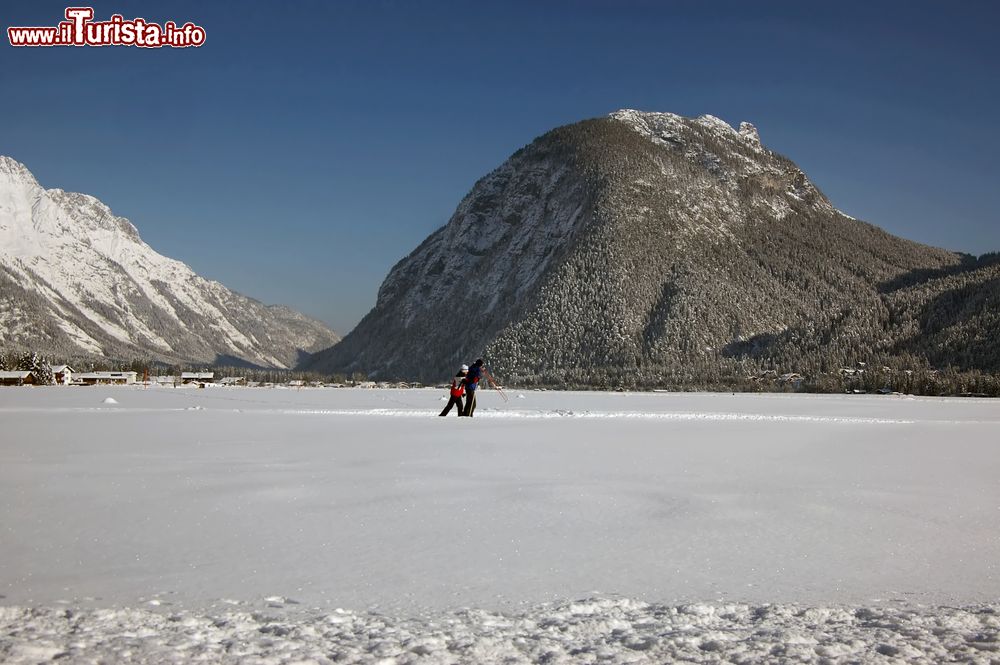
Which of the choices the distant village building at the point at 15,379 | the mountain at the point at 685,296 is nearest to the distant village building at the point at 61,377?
the distant village building at the point at 15,379

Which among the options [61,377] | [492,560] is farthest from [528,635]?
[61,377]

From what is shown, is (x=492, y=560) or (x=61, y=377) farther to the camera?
(x=61, y=377)

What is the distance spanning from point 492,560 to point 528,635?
77.7 inches

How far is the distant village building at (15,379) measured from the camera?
102875 mm

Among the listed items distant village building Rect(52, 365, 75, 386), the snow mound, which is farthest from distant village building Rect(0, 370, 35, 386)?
the snow mound

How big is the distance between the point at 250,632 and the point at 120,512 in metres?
4.97

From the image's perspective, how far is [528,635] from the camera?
5.31m

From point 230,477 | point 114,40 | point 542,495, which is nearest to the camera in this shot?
point 542,495

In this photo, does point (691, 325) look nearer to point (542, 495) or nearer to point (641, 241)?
point (641, 241)

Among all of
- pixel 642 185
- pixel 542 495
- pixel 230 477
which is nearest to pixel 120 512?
pixel 230 477

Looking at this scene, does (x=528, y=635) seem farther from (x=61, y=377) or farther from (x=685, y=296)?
(x=685, y=296)

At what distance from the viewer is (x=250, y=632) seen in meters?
5.29

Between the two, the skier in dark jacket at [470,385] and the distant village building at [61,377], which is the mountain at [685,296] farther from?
the skier in dark jacket at [470,385]

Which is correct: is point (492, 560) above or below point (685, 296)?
below
